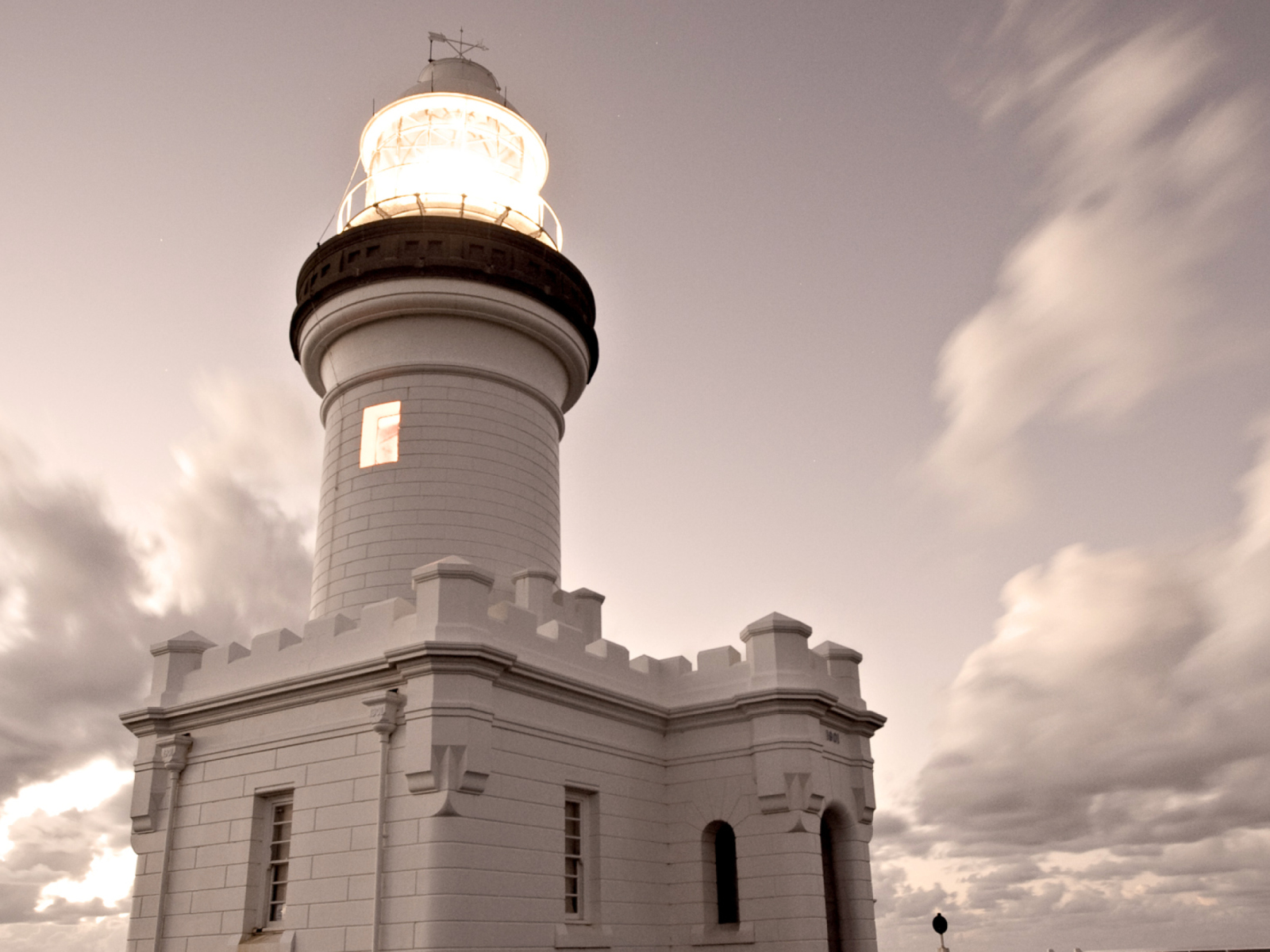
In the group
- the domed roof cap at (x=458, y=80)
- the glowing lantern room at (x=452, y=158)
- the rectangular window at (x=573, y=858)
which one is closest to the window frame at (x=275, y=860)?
the rectangular window at (x=573, y=858)

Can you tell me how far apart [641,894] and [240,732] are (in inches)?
267

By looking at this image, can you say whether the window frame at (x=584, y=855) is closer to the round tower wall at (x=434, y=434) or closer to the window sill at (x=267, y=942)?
the window sill at (x=267, y=942)

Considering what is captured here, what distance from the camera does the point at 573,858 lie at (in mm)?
16797

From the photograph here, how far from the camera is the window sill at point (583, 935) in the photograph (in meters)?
15.5

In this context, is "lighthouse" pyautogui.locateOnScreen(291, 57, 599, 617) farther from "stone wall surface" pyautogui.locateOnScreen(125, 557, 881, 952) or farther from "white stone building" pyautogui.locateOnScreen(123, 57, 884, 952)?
"stone wall surface" pyautogui.locateOnScreen(125, 557, 881, 952)

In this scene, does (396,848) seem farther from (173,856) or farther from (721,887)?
(721,887)

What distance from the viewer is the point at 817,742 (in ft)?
59.3

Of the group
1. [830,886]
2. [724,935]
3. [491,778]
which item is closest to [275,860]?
[491,778]

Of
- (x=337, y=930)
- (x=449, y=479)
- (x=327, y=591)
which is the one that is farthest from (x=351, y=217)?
(x=337, y=930)

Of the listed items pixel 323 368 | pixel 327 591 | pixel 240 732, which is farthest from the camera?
pixel 323 368

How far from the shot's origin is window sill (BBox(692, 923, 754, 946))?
56.0 ft

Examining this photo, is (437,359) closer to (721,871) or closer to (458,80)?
(458,80)

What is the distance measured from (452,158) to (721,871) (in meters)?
15.2

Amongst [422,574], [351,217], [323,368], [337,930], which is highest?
[351,217]
